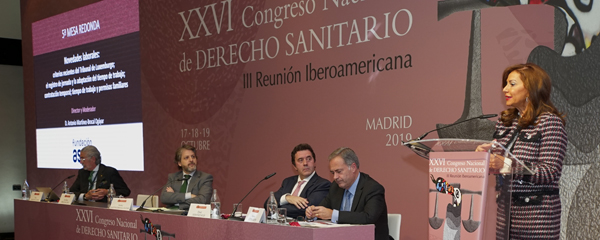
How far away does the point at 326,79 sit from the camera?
506 cm

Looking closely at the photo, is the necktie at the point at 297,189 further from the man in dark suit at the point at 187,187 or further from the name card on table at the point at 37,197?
the name card on table at the point at 37,197

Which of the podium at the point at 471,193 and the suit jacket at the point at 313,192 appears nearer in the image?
the podium at the point at 471,193

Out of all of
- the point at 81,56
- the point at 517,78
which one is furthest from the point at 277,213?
the point at 81,56

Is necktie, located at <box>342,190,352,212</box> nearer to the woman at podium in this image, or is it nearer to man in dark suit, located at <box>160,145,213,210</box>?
the woman at podium

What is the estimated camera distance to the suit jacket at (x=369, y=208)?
134 inches

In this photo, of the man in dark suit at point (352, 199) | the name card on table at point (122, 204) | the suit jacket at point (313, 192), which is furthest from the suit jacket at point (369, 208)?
the name card on table at point (122, 204)

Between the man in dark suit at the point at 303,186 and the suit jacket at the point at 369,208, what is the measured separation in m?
0.65

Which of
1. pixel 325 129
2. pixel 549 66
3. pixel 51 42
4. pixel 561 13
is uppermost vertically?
pixel 51 42

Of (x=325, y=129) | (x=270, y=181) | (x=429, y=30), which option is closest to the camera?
(x=429, y=30)

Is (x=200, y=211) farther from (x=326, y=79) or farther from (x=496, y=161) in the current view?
(x=496, y=161)

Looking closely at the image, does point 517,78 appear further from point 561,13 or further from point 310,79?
point 310,79

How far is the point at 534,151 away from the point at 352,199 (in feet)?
4.25

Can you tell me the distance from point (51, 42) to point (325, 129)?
5108 mm

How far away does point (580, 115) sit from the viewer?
11.6 ft
